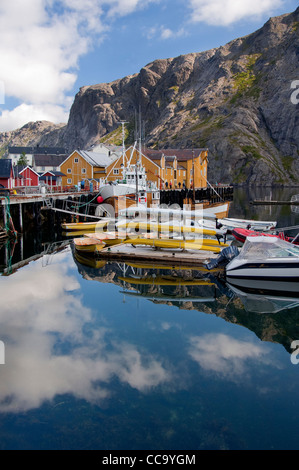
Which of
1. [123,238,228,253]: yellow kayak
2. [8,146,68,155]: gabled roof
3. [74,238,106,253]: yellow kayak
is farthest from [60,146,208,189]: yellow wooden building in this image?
[8,146,68,155]: gabled roof

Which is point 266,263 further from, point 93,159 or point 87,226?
point 93,159

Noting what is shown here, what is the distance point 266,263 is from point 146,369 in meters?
11.1

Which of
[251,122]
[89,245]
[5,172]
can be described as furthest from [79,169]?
[251,122]

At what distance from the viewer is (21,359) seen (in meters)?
12.7

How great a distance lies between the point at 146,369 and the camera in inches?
473

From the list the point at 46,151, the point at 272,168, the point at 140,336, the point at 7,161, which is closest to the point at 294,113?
the point at 272,168

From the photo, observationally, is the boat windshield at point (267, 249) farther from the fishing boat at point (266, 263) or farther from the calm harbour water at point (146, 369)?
the calm harbour water at point (146, 369)

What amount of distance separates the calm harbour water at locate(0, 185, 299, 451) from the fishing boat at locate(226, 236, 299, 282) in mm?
1402

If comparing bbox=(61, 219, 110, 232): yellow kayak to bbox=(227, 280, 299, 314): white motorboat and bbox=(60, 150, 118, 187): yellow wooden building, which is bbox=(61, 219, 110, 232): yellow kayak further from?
bbox=(60, 150, 118, 187): yellow wooden building

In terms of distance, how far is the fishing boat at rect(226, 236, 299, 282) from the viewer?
19.7 m

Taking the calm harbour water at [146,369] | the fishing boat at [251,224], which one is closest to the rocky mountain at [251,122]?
the fishing boat at [251,224]

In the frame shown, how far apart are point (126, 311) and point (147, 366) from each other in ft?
18.2

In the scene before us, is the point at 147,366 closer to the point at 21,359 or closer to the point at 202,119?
the point at 21,359
